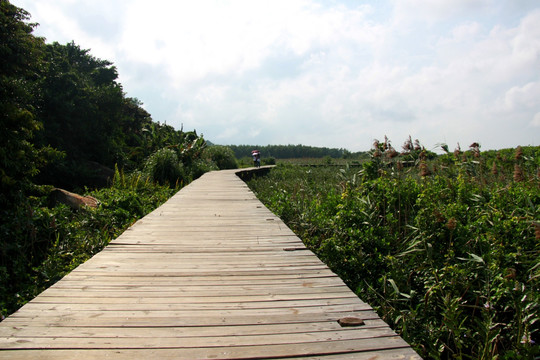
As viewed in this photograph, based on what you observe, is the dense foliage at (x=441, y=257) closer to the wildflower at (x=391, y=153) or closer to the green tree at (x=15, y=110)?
the wildflower at (x=391, y=153)

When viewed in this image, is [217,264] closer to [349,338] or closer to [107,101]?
[349,338]

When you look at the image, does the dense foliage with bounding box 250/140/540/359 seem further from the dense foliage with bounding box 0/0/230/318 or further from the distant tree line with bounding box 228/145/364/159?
the distant tree line with bounding box 228/145/364/159

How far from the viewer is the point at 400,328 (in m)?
2.77

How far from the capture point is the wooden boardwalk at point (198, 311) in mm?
1514

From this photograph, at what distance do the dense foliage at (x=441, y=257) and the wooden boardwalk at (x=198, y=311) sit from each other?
81 centimetres

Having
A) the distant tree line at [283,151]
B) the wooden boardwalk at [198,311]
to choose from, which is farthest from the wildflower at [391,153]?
the distant tree line at [283,151]

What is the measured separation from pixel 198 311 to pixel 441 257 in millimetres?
2654

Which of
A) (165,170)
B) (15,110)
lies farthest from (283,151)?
(15,110)

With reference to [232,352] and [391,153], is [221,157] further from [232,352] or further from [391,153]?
[232,352]

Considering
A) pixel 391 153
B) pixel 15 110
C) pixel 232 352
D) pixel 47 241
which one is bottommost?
pixel 47 241

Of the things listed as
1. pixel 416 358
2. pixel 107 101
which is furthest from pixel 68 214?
pixel 107 101

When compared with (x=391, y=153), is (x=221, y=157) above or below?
above

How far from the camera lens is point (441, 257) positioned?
349 centimetres

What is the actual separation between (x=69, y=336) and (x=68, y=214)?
5357mm
